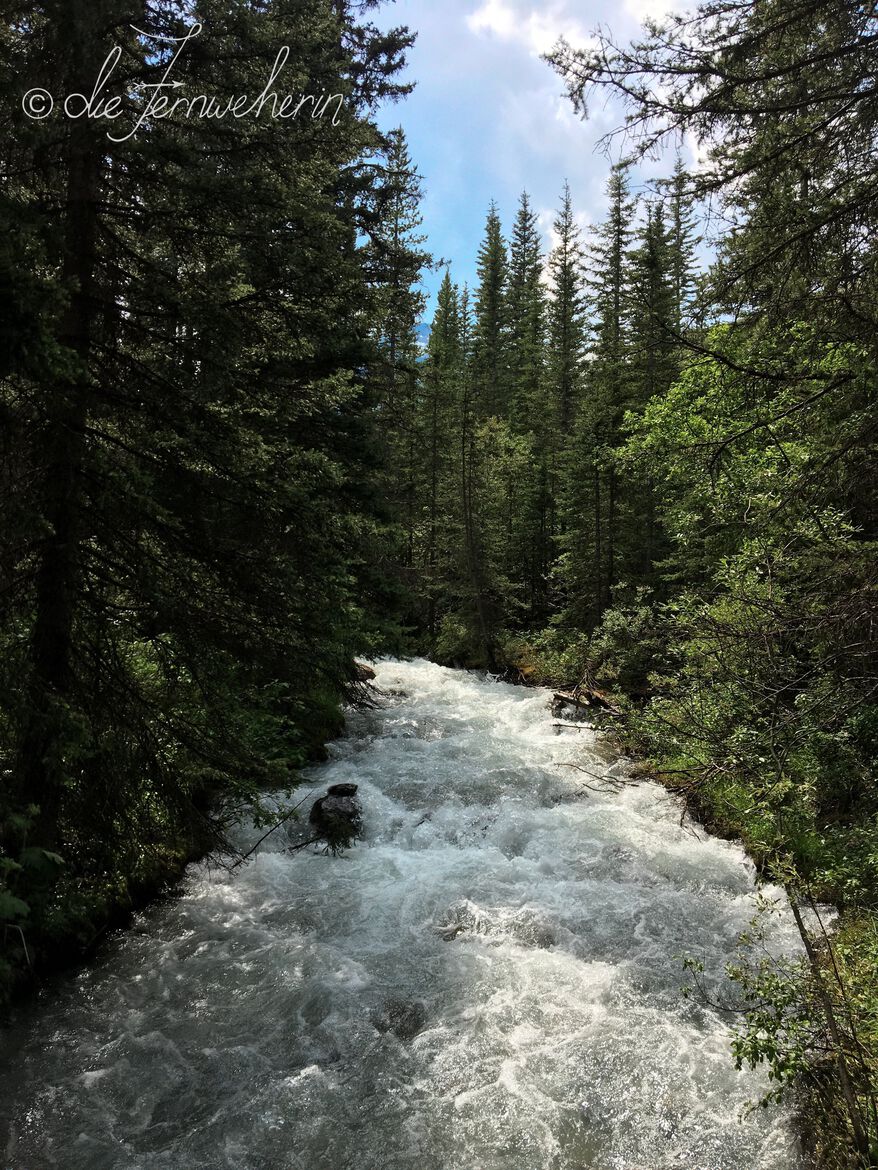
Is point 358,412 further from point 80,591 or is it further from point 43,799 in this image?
point 43,799

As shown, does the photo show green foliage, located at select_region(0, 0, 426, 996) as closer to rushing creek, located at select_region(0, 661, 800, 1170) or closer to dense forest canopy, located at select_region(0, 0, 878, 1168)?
dense forest canopy, located at select_region(0, 0, 878, 1168)

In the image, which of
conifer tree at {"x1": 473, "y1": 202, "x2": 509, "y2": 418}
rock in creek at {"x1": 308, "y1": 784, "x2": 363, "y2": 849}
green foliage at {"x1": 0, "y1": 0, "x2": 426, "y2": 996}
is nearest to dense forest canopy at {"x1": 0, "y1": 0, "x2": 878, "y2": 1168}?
green foliage at {"x1": 0, "y1": 0, "x2": 426, "y2": 996}

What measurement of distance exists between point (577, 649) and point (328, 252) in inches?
601

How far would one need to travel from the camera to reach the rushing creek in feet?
15.0

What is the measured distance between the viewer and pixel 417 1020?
5.84 m

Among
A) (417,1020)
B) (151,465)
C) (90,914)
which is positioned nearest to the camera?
(417,1020)

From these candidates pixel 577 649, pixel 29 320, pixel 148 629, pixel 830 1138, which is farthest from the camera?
pixel 577 649

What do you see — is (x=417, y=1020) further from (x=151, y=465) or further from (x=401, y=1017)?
(x=151, y=465)

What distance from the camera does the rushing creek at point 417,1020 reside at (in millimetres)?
4586

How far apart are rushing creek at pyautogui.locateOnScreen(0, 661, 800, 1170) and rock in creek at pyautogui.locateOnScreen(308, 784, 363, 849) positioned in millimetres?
236

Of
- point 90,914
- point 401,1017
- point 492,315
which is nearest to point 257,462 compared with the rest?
point 90,914

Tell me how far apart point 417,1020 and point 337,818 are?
3.88 meters

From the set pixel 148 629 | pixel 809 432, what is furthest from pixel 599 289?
pixel 148 629

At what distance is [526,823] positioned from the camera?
988cm
